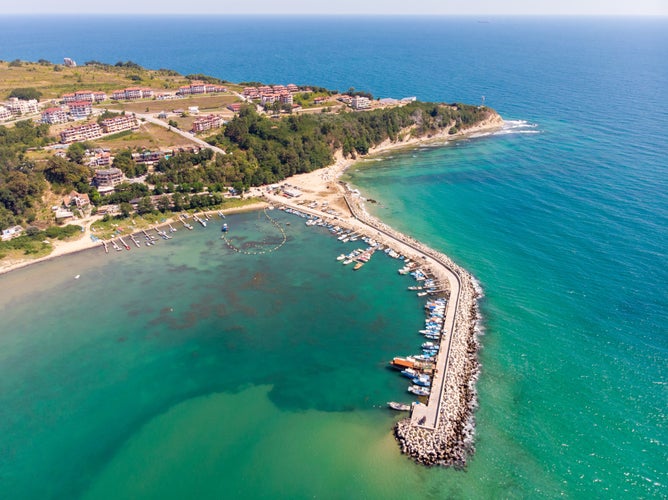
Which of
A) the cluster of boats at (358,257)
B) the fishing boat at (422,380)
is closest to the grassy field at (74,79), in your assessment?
the cluster of boats at (358,257)

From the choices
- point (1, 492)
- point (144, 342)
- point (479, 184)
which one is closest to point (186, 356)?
point (144, 342)

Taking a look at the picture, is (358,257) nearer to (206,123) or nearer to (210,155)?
(210,155)

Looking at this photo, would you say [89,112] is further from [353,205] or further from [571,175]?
[571,175]

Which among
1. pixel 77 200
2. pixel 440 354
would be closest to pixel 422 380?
pixel 440 354

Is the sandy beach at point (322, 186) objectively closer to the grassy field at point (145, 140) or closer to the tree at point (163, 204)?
the tree at point (163, 204)

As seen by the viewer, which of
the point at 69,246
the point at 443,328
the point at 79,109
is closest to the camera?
the point at 443,328

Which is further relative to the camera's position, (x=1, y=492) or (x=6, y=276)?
(x=6, y=276)
